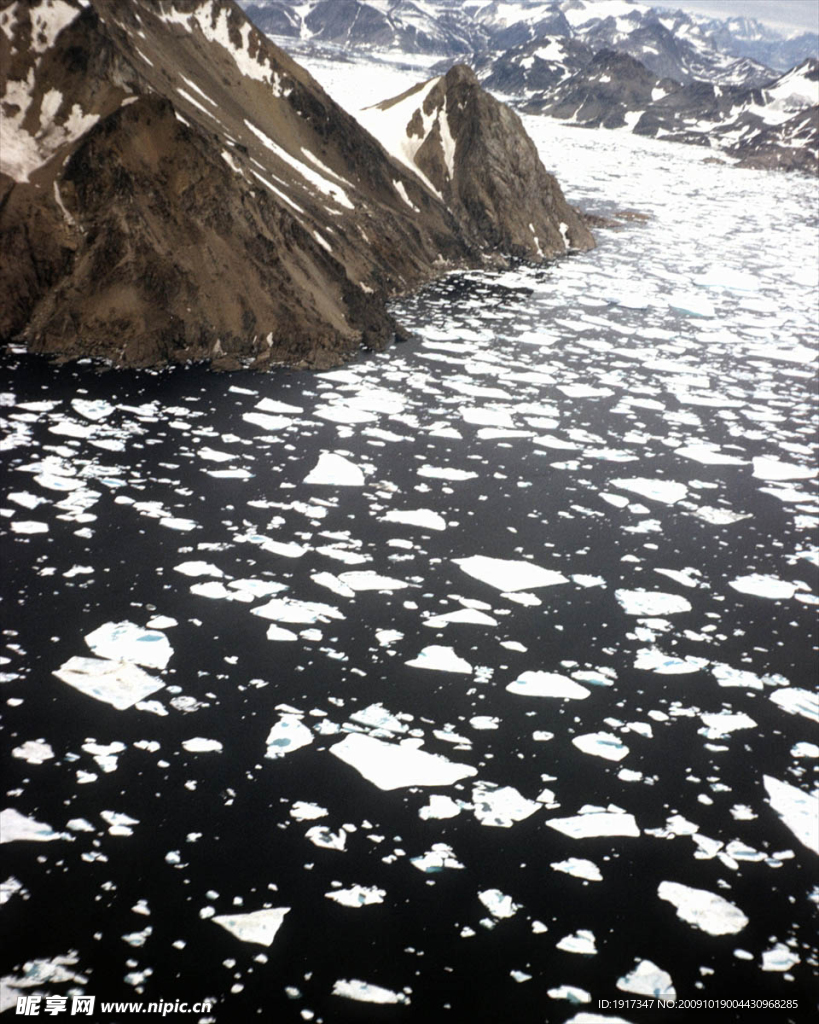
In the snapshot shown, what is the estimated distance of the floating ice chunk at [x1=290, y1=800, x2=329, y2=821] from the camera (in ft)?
13.5

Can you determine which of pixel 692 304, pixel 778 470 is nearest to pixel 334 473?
pixel 778 470

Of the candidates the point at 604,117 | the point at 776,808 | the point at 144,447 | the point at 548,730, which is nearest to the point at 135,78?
the point at 144,447

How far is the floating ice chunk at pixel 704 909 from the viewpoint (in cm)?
382

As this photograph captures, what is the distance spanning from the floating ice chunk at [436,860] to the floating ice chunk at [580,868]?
476 millimetres

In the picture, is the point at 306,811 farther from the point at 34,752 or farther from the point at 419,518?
the point at 419,518

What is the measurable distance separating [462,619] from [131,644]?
7.28 ft

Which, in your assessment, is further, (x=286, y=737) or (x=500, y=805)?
(x=286, y=737)

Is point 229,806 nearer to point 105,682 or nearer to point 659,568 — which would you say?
point 105,682

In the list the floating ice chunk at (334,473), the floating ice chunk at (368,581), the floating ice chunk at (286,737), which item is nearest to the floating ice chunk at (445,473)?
the floating ice chunk at (334,473)

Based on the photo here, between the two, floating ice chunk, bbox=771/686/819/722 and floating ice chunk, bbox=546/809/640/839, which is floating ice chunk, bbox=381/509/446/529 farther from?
floating ice chunk, bbox=546/809/640/839

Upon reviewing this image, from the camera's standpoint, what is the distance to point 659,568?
684 centimetres

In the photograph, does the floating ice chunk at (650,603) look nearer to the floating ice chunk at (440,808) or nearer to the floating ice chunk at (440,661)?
the floating ice chunk at (440,661)

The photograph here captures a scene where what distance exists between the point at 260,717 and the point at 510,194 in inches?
674

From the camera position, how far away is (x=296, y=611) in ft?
18.9
